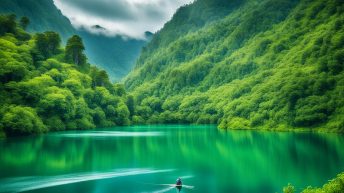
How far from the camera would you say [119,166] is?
47.1m

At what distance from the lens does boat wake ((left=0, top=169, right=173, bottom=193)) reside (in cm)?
3338

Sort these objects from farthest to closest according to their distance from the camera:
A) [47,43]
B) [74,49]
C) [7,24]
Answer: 1. [74,49]
2. [47,43]
3. [7,24]

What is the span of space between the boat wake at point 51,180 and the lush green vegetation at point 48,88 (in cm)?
4614

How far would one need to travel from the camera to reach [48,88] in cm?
11000

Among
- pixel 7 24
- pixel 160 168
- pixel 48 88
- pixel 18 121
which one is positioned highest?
pixel 7 24

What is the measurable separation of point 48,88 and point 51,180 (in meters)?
78.6

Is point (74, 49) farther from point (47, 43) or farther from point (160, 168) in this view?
point (160, 168)

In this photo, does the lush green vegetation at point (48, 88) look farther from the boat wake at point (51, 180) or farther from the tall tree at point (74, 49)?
the boat wake at point (51, 180)

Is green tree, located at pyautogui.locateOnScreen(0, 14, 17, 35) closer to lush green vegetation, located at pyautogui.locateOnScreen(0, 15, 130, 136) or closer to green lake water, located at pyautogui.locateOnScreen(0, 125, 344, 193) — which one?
lush green vegetation, located at pyautogui.locateOnScreen(0, 15, 130, 136)

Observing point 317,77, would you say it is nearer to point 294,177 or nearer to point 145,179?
point 294,177

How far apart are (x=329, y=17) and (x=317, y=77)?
74.4 meters

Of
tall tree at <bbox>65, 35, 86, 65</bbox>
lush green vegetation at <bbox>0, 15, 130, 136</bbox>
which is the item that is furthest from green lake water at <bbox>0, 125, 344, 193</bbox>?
tall tree at <bbox>65, 35, 86, 65</bbox>

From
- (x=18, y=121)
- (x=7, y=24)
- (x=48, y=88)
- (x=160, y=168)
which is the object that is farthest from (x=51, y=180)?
(x=7, y=24)

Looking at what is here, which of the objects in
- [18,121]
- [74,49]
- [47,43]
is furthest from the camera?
[74,49]
